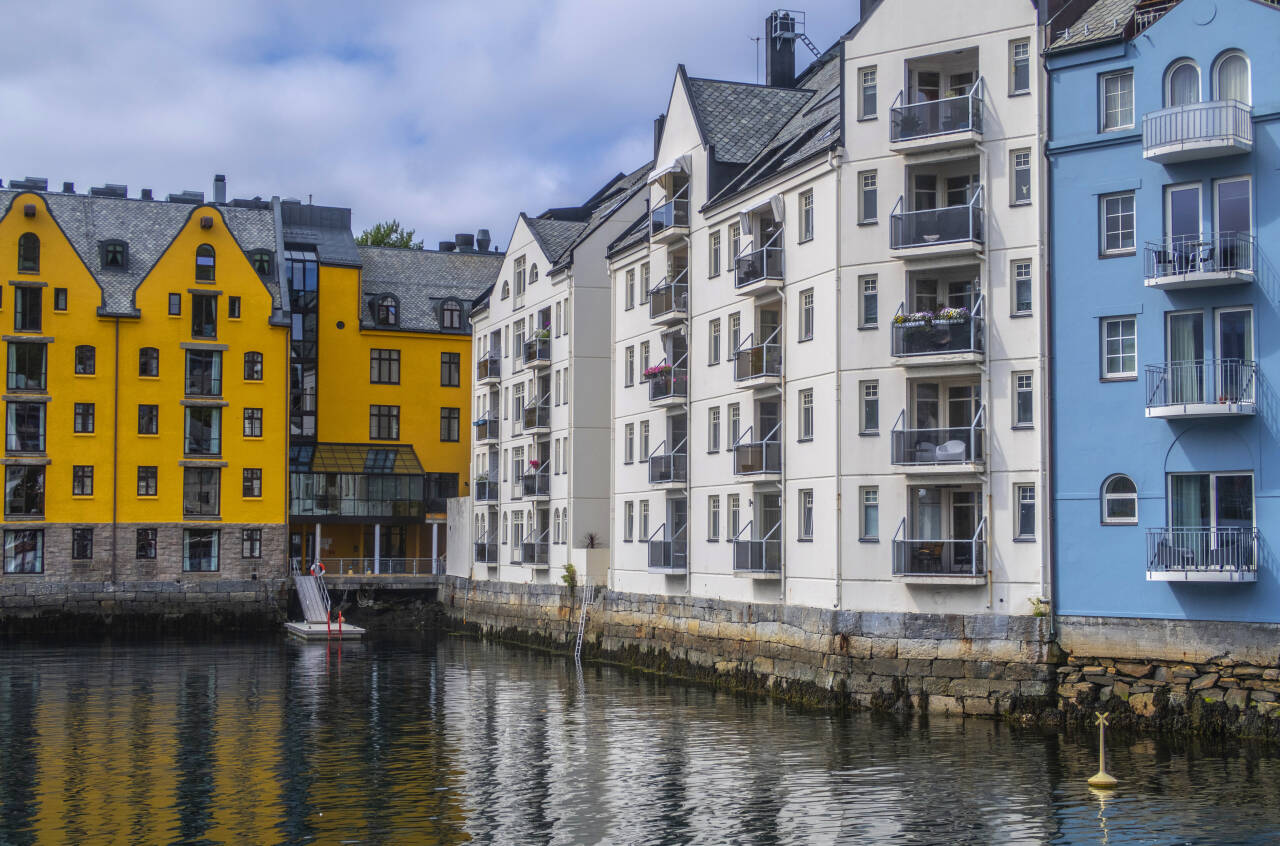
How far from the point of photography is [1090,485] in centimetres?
3909

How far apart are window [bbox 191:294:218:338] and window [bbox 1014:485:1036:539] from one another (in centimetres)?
5787

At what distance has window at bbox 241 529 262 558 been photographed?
281ft

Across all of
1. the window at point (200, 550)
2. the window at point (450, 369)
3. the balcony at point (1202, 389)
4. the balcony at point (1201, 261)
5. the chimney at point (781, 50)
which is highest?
the chimney at point (781, 50)

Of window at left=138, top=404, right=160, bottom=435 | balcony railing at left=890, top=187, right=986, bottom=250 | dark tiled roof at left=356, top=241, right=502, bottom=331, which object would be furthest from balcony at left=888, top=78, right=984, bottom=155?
dark tiled roof at left=356, top=241, right=502, bottom=331

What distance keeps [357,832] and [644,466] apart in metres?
34.4

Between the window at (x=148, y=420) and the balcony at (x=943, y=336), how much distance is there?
54.4 m

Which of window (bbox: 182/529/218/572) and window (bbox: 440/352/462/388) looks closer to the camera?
window (bbox: 182/529/218/572)

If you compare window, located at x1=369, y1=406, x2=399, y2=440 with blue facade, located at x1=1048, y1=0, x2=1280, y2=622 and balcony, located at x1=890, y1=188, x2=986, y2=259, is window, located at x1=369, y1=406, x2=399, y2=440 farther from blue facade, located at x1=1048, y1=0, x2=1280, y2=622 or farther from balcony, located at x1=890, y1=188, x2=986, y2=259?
blue facade, located at x1=1048, y1=0, x2=1280, y2=622

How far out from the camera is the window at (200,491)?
8494cm

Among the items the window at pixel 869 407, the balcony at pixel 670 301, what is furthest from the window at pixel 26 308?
the window at pixel 869 407

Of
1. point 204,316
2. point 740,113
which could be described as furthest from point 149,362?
point 740,113

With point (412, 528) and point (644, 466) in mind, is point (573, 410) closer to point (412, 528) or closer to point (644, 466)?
point (644, 466)

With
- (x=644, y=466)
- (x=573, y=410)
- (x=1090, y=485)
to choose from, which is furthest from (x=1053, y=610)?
(x=573, y=410)

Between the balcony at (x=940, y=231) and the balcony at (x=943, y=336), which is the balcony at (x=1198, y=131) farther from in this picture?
the balcony at (x=943, y=336)
